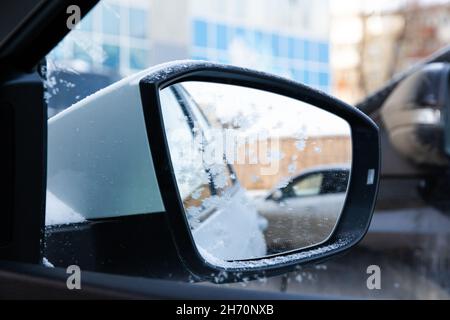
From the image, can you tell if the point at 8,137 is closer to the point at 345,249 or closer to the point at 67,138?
the point at 67,138

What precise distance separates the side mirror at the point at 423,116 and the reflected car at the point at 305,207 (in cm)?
246

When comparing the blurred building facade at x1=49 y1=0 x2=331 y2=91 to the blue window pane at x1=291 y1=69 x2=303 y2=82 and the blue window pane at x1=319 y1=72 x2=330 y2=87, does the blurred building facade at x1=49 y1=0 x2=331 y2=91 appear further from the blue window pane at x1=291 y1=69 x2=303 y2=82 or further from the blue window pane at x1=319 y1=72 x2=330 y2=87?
the blue window pane at x1=291 y1=69 x2=303 y2=82

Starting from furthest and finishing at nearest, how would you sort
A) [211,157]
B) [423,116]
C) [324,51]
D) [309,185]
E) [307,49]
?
[324,51], [307,49], [423,116], [309,185], [211,157]

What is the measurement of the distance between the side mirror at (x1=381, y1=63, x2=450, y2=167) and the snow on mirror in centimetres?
286

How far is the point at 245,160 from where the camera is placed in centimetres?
176

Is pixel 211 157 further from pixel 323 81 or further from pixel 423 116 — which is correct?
pixel 423 116

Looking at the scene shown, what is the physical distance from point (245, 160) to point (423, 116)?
371 cm

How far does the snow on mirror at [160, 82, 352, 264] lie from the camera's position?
5.53 feet

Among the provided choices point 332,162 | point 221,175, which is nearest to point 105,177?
point 221,175

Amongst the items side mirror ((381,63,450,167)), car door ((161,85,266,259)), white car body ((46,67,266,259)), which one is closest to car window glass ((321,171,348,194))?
car door ((161,85,266,259))

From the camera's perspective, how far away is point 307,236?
1870mm

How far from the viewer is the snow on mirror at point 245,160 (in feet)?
5.53

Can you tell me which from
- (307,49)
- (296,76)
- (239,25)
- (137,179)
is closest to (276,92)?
(137,179)

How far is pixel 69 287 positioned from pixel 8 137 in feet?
1.21
